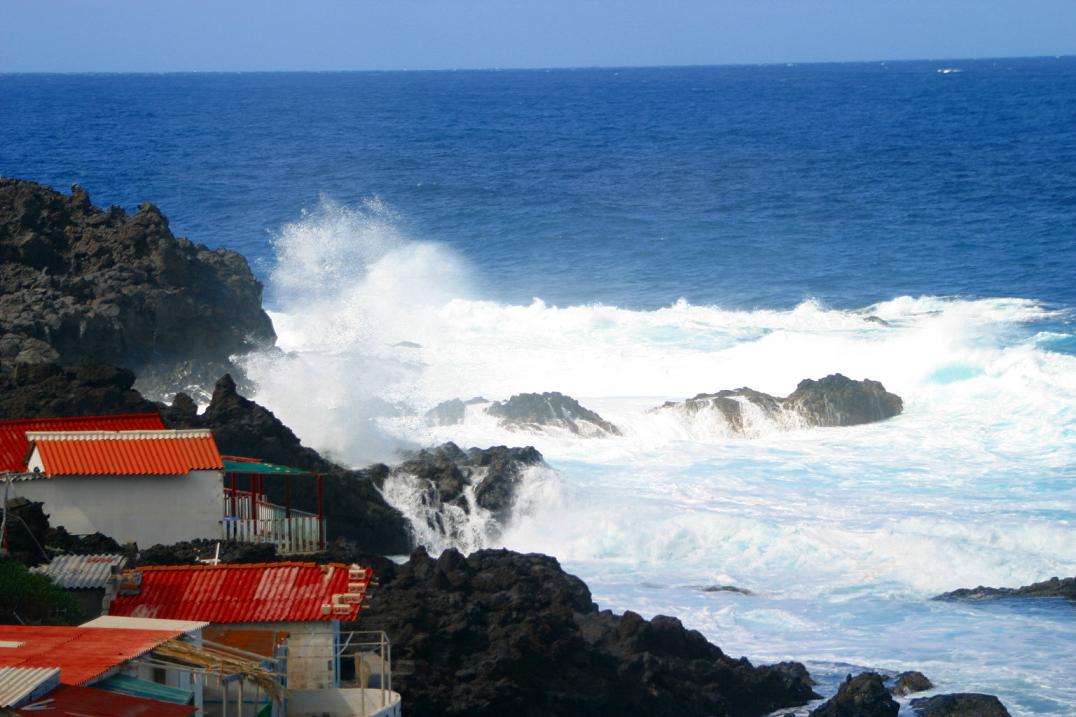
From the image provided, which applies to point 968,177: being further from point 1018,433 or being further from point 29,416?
point 29,416

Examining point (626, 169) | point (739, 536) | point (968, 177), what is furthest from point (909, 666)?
point (626, 169)

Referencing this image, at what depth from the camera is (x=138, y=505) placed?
18.5 meters

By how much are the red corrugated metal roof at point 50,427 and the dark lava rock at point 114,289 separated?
911 centimetres

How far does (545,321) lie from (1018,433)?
55.9 feet

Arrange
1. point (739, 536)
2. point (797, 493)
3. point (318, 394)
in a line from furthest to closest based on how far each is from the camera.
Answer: point (318, 394), point (797, 493), point (739, 536)

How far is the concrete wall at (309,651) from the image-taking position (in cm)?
1490

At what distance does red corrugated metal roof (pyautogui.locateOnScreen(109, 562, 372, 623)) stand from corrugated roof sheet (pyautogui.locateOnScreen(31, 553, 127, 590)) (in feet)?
1.03

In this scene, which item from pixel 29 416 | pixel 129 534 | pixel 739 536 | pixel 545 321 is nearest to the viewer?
pixel 129 534

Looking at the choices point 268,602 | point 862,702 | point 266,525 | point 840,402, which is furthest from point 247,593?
point 840,402

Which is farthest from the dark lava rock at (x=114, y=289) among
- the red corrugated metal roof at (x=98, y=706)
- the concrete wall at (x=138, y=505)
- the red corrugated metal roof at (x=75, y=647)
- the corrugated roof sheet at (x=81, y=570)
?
the red corrugated metal roof at (x=98, y=706)

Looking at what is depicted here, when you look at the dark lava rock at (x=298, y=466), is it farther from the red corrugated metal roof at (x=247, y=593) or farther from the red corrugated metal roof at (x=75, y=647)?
the red corrugated metal roof at (x=75, y=647)

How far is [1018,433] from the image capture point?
3419 centimetres

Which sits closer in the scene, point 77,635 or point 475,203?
point 77,635

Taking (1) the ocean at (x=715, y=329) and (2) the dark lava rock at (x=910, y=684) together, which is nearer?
(2) the dark lava rock at (x=910, y=684)
